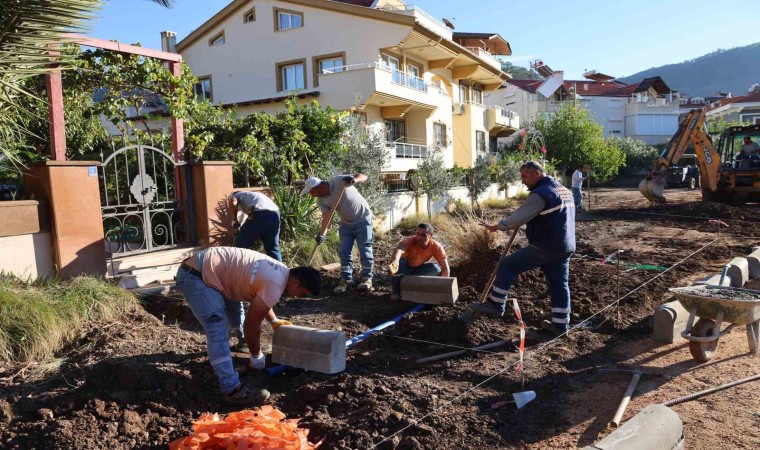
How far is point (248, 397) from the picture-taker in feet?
12.8

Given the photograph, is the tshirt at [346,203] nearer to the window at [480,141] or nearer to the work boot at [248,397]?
the work boot at [248,397]

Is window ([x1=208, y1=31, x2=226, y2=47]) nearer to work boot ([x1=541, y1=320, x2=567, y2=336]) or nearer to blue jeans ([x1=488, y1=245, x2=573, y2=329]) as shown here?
blue jeans ([x1=488, y1=245, x2=573, y2=329])

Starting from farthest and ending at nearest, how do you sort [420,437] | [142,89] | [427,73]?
[427,73] < [142,89] < [420,437]

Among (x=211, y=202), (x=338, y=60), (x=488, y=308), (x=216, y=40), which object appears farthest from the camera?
(x=216, y=40)

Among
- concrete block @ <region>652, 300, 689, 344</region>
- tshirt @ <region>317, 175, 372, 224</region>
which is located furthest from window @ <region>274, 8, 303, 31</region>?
concrete block @ <region>652, 300, 689, 344</region>

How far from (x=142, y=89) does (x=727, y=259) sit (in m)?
9.99

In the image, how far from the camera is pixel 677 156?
56.0ft

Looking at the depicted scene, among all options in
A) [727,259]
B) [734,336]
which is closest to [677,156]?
[727,259]

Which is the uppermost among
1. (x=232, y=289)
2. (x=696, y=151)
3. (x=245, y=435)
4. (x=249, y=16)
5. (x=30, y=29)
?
(x=249, y=16)

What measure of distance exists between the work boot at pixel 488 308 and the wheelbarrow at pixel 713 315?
162 cm

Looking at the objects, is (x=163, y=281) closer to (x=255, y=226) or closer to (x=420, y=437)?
(x=255, y=226)

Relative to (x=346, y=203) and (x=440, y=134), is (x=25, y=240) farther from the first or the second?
(x=440, y=134)

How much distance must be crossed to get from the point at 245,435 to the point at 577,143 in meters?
35.1

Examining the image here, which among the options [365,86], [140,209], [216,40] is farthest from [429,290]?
[216,40]
